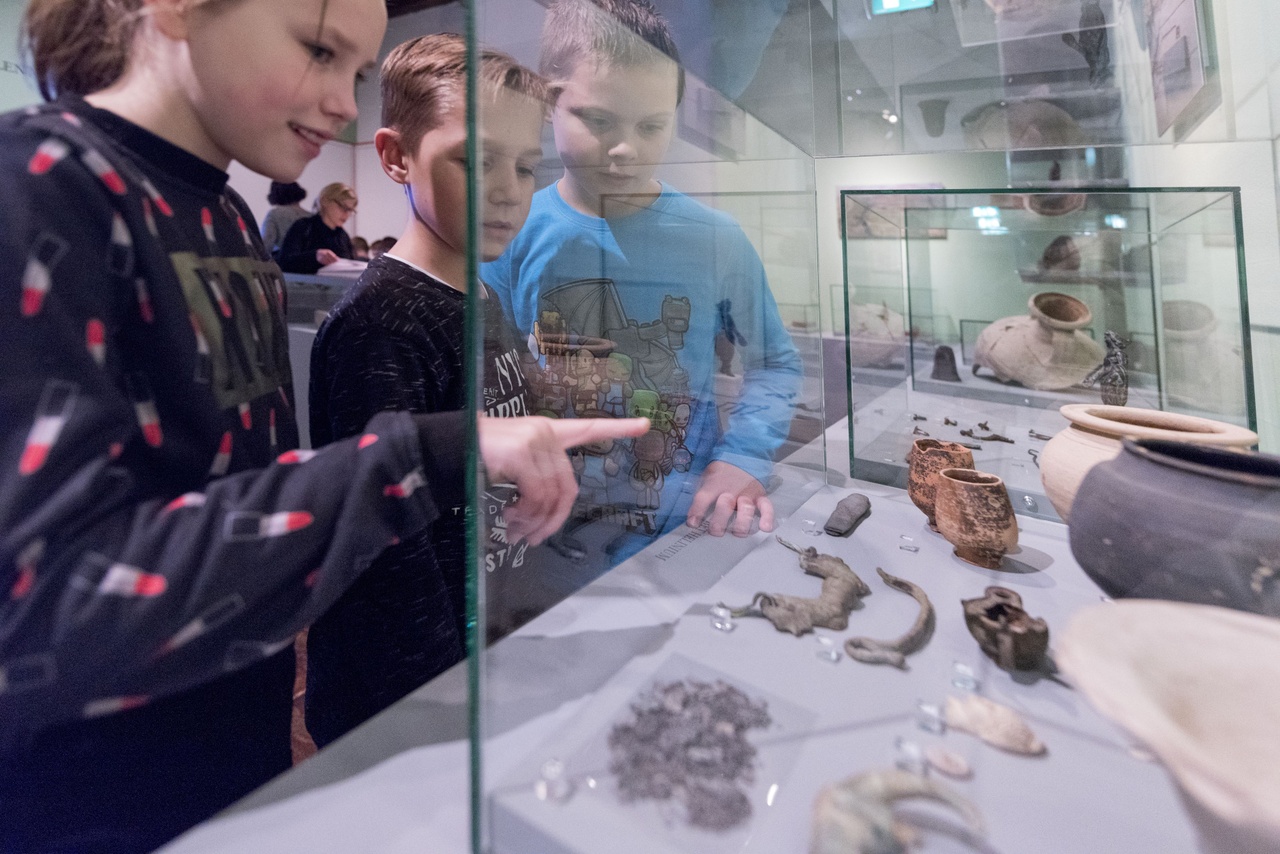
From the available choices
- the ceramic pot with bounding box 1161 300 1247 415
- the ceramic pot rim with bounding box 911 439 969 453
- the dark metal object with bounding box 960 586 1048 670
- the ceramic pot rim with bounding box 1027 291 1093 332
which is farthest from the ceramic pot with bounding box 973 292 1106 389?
the dark metal object with bounding box 960 586 1048 670

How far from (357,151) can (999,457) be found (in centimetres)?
117

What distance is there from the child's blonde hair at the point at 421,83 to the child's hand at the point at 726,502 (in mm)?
540

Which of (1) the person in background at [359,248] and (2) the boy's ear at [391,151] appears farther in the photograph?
(1) the person in background at [359,248]

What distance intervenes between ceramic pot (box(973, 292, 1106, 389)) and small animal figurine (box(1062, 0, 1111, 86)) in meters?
0.39

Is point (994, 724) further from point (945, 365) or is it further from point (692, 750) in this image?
point (945, 365)

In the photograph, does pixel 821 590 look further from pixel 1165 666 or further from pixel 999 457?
pixel 999 457

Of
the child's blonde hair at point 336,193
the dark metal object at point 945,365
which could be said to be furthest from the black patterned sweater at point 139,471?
Answer: the dark metal object at point 945,365

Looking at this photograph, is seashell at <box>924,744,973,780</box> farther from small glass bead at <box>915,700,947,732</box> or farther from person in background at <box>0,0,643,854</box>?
person in background at <box>0,0,643,854</box>

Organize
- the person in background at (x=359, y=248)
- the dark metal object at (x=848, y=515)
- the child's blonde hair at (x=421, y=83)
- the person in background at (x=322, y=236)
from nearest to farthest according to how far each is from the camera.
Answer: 1. the child's blonde hair at (x=421, y=83)
2. the dark metal object at (x=848, y=515)
3. the person in background at (x=322, y=236)
4. the person in background at (x=359, y=248)

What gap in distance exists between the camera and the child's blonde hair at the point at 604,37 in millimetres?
607

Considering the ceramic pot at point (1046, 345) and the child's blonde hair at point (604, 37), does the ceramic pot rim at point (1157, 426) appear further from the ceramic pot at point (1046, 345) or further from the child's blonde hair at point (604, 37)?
the child's blonde hair at point (604, 37)

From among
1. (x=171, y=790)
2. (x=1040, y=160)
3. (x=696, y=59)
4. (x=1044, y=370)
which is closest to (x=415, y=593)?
(x=171, y=790)

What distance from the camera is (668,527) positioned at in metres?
0.78

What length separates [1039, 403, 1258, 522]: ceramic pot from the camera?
2.27ft
